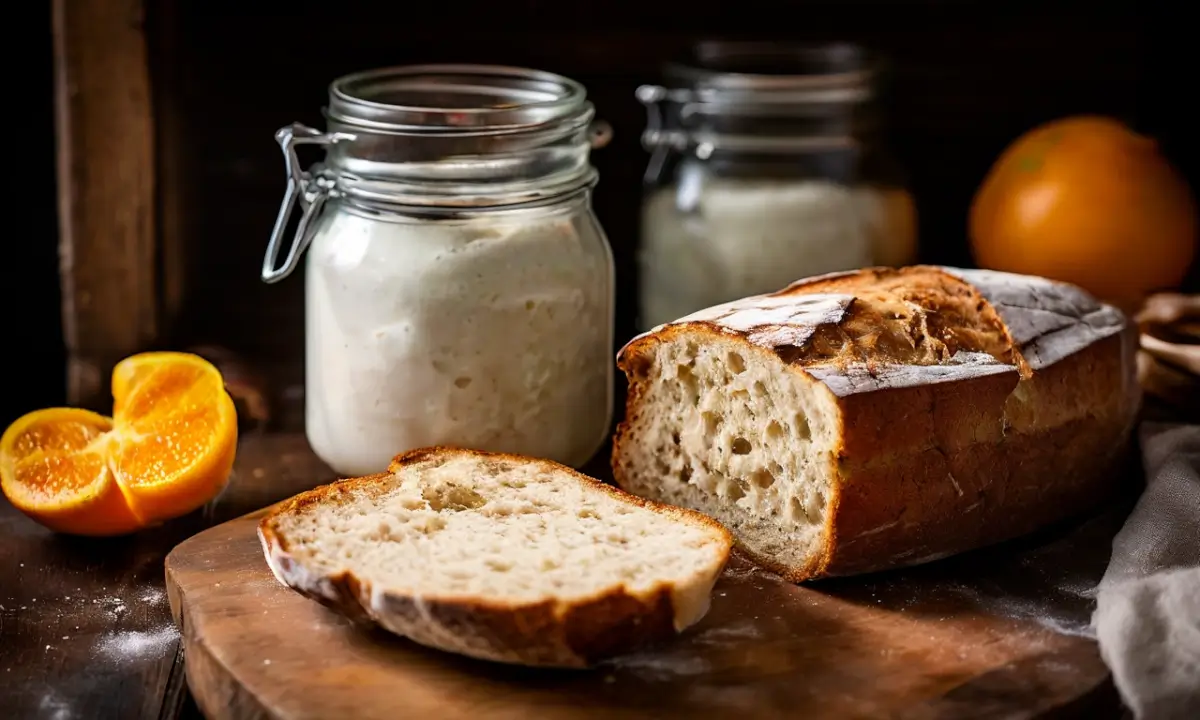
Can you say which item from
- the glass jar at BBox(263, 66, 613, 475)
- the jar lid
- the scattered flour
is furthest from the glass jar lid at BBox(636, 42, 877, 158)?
the scattered flour

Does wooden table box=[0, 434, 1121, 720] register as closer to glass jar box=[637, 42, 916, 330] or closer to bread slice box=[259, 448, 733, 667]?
bread slice box=[259, 448, 733, 667]

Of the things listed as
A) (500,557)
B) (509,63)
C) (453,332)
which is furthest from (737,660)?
→ (509,63)

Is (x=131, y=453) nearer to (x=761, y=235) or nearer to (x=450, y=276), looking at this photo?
(x=450, y=276)

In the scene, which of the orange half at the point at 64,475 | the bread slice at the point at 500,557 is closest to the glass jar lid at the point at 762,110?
the bread slice at the point at 500,557

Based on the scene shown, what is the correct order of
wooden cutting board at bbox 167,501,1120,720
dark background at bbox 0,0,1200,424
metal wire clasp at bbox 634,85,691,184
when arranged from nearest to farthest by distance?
wooden cutting board at bbox 167,501,1120,720, metal wire clasp at bbox 634,85,691,184, dark background at bbox 0,0,1200,424

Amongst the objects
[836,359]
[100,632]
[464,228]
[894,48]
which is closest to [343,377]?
[464,228]

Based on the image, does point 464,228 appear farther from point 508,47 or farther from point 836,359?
point 508,47
